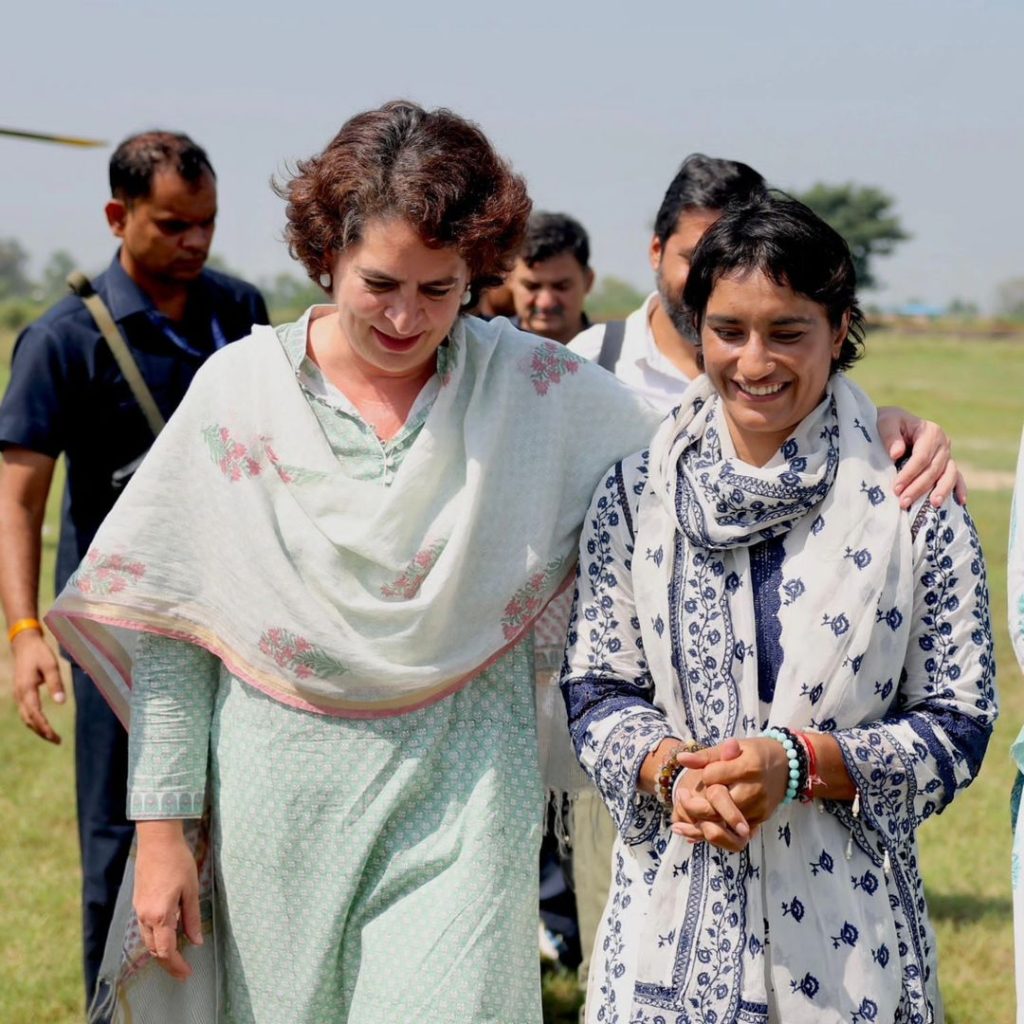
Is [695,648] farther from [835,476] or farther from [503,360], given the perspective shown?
[503,360]

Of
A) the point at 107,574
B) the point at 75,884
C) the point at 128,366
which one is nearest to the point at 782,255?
the point at 107,574

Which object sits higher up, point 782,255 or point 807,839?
point 782,255

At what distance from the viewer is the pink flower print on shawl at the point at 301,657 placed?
3.22m

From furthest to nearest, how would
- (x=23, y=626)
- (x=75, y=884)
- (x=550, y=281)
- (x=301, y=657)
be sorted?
1. (x=550, y=281)
2. (x=75, y=884)
3. (x=23, y=626)
4. (x=301, y=657)

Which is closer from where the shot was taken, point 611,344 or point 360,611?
point 360,611

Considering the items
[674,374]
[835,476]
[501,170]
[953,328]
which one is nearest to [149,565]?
[501,170]

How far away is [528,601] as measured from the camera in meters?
3.32

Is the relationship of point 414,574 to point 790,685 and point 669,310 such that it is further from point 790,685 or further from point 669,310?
point 669,310

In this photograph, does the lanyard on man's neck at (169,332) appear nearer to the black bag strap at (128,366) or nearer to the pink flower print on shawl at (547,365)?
the black bag strap at (128,366)

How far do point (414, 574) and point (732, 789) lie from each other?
766 mm

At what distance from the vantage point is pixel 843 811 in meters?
2.91

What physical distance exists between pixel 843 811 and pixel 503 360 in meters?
1.09

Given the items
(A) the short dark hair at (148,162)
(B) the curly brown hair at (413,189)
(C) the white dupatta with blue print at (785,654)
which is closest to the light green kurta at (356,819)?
(B) the curly brown hair at (413,189)

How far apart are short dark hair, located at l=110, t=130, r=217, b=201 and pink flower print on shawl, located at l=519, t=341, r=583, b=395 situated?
1719 mm
